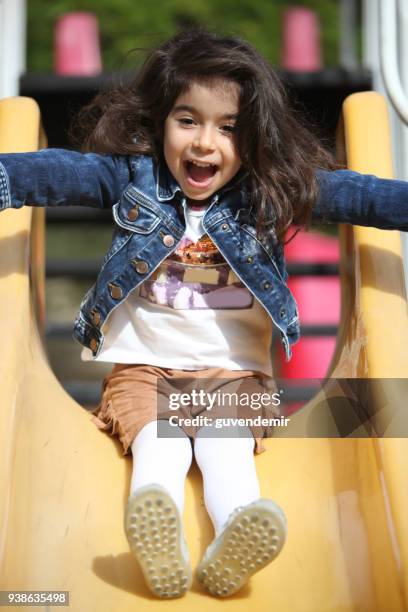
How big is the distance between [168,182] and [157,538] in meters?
0.72

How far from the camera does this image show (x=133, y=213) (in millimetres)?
1893

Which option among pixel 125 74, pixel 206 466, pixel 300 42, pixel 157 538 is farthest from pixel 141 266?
pixel 300 42

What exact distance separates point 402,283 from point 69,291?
4019 millimetres

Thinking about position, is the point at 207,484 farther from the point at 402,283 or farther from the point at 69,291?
the point at 69,291

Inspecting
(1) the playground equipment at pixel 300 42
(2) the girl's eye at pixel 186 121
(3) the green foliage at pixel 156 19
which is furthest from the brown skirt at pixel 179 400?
(3) the green foliage at pixel 156 19

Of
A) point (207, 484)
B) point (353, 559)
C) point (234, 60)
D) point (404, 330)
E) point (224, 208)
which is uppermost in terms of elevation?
point (234, 60)

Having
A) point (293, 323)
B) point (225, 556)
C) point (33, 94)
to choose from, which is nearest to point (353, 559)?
point (225, 556)

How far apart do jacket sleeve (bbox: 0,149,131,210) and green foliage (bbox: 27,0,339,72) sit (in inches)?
176

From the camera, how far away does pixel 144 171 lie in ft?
6.28

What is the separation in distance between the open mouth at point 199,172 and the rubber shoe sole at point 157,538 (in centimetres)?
63

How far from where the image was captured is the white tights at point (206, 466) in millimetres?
1669

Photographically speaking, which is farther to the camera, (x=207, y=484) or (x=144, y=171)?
(x=144, y=171)

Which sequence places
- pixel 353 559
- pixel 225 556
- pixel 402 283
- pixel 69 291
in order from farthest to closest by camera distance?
pixel 69 291 < pixel 402 283 < pixel 353 559 < pixel 225 556

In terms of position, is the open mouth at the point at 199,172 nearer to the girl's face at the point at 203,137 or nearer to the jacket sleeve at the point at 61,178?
the girl's face at the point at 203,137
